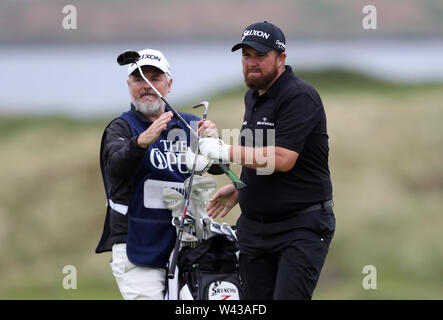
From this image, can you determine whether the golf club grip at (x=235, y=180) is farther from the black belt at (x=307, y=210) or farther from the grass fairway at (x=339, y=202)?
the grass fairway at (x=339, y=202)

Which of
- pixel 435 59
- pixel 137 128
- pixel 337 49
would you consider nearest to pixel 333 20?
pixel 337 49

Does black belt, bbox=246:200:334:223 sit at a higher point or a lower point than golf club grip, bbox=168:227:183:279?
higher

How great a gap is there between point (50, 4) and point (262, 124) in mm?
8534

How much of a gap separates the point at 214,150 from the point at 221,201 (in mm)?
710

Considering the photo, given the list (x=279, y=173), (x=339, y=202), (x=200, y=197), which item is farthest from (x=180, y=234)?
(x=339, y=202)

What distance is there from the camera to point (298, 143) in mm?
4629

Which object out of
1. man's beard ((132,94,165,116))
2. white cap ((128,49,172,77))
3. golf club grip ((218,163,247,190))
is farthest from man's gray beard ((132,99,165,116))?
Answer: golf club grip ((218,163,247,190))

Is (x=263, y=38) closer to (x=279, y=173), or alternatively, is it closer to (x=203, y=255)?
(x=279, y=173)

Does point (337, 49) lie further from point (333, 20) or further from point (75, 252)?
point (75, 252)

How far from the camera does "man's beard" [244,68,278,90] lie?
4816 millimetres

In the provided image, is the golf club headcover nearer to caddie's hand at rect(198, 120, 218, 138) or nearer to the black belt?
caddie's hand at rect(198, 120, 218, 138)

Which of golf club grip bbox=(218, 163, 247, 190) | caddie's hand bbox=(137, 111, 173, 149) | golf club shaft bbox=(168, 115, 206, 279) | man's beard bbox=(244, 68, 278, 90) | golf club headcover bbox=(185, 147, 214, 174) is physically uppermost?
man's beard bbox=(244, 68, 278, 90)

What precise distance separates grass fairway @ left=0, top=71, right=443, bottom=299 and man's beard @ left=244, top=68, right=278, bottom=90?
6813 millimetres

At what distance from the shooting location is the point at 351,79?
44.0ft
